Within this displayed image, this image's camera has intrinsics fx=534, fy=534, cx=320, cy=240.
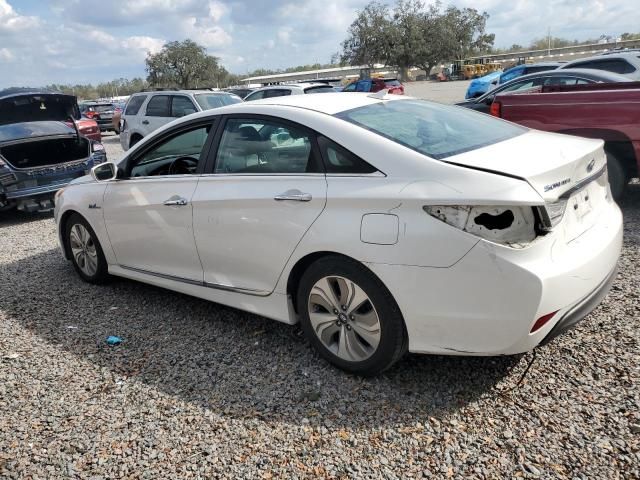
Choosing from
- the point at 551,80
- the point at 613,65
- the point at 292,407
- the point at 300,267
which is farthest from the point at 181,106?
the point at 292,407

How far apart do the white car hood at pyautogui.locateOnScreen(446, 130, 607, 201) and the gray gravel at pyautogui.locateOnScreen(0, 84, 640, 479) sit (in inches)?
43.3

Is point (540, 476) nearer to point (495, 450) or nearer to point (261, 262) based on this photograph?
point (495, 450)

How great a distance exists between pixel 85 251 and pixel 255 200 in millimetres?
2486

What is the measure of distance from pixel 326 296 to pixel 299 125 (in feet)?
3.49

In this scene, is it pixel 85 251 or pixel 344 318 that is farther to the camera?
pixel 85 251

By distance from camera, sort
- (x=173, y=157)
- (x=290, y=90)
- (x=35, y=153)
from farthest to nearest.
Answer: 1. (x=290, y=90)
2. (x=35, y=153)
3. (x=173, y=157)

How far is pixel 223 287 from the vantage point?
12.1 feet

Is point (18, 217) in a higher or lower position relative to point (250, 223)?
lower

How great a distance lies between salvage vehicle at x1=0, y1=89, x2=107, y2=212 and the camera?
7684 millimetres

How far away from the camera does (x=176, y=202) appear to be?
3.86 metres

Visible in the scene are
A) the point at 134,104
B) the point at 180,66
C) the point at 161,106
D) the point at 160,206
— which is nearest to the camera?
the point at 160,206

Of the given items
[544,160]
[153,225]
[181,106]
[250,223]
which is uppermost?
[181,106]

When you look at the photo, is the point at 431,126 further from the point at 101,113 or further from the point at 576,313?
the point at 101,113

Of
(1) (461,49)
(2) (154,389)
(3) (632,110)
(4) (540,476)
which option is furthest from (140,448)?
(1) (461,49)
